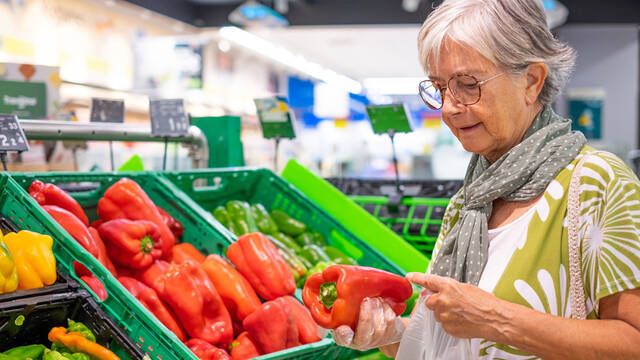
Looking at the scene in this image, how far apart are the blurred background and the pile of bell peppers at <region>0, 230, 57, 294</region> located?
1.80 meters

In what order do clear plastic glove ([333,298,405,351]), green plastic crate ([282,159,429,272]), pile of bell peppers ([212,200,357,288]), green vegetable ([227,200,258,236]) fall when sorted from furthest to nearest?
green plastic crate ([282,159,429,272]), green vegetable ([227,200,258,236]), pile of bell peppers ([212,200,357,288]), clear plastic glove ([333,298,405,351])

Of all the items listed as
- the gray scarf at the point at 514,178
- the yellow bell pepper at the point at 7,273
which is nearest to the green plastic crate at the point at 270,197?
Result: the yellow bell pepper at the point at 7,273

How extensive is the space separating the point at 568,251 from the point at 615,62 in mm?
11902

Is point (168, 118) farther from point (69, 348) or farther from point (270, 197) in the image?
point (69, 348)

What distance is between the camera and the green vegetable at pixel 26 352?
5.86 ft

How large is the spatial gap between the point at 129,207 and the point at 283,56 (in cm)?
1314

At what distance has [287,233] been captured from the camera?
11.1 ft

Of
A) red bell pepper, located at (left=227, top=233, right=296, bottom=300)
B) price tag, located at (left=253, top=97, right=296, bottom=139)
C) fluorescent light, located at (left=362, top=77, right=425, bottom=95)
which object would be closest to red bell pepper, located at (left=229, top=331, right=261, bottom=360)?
red bell pepper, located at (left=227, top=233, right=296, bottom=300)

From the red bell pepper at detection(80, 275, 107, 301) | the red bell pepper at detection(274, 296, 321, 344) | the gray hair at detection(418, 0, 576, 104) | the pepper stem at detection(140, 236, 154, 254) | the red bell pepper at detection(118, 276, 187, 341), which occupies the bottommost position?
the red bell pepper at detection(274, 296, 321, 344)

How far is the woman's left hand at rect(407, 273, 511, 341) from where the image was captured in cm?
133

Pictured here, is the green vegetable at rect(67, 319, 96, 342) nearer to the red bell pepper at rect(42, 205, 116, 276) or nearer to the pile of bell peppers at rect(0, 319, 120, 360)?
the pile of bell peppers at rect(0, 319, 120, 360)

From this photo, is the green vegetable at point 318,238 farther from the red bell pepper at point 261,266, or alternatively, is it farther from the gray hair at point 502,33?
the gray hair at point 502,33

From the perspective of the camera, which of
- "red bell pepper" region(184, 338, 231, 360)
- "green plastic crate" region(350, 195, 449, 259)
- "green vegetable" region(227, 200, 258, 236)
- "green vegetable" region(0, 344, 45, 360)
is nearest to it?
"green vegetable" region(0, 344, 45, 360)

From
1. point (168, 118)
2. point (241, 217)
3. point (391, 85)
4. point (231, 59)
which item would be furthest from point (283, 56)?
point (241, 217)
